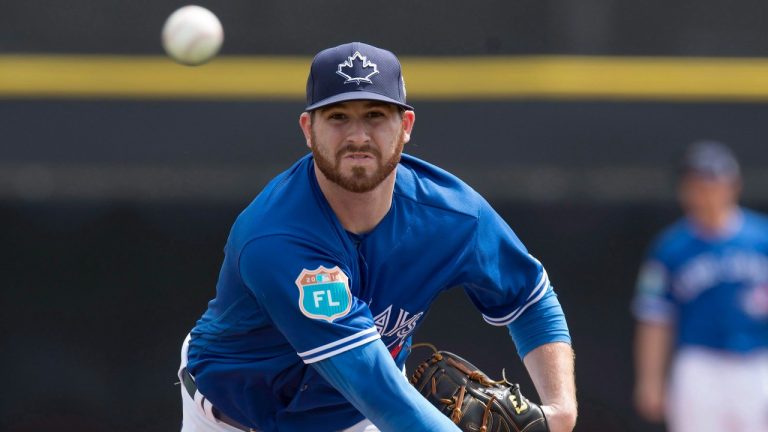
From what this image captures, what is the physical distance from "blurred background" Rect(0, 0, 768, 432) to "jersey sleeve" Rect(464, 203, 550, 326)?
12.4 feet

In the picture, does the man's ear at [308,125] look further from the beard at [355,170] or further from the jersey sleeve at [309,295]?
the jersey sleeve at [309,295]

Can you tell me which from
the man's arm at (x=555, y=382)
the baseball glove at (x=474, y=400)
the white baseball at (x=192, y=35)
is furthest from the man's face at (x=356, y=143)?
the white baseball at (x=192, y=35)

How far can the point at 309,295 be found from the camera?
9.20ft

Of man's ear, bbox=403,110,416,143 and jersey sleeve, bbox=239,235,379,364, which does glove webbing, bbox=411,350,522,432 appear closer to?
jersey sleeve, bbox=239,235,379,364

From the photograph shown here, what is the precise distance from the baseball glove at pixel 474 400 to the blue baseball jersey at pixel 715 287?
12.4 feet

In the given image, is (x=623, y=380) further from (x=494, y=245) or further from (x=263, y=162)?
(x=494, y=245)

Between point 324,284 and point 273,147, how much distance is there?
4.31 meters

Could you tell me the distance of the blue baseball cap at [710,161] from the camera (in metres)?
6.84

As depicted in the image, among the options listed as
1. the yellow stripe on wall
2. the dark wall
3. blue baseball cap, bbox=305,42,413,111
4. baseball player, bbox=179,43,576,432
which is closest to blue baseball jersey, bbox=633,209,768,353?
the yellow stripe on wall

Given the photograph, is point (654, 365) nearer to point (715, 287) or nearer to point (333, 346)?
point (715, 287)

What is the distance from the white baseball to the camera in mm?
6098

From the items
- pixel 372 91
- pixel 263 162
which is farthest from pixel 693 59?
pixel 372 91

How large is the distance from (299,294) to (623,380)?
15.5 ft

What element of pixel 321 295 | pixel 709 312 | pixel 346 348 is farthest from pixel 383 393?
pixel 709 312
